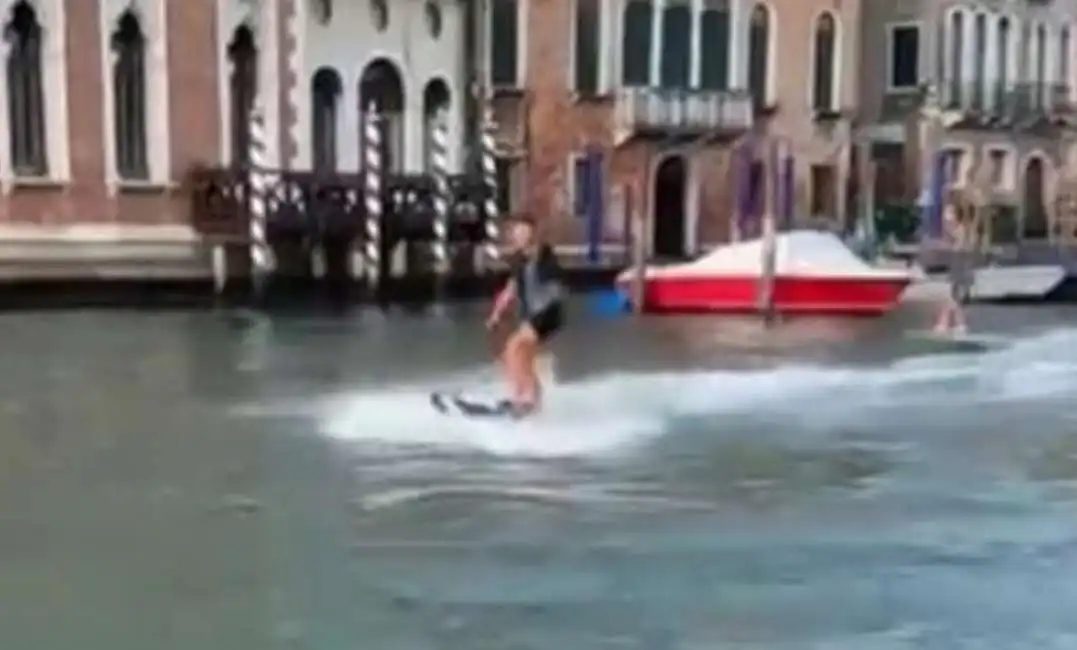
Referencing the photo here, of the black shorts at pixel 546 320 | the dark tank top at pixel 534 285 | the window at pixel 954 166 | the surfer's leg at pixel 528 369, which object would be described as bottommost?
the window at pixel 954 166

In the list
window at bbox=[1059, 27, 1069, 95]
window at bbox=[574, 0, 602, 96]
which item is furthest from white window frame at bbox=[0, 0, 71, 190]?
window at bbox=[1059, 27, 1069, 95]

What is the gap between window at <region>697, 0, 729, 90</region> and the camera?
38312mm

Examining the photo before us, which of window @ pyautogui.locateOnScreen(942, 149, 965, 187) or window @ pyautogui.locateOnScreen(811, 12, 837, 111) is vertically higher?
window @ pyautogui.locateOnScreen(811, 12, 837, 111)

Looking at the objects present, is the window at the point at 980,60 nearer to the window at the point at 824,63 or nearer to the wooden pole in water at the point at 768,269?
the window at the point at 824,63

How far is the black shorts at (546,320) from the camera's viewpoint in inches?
478

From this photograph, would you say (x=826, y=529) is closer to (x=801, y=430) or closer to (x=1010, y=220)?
(x=801, y=430)

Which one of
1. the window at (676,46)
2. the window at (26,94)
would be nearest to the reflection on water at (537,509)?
the window at (26,94)

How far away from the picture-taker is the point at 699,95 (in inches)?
1484

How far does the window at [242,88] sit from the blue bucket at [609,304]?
5.00 m

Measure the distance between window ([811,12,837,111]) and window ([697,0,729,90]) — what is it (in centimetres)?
262

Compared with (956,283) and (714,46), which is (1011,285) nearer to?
(956,283)

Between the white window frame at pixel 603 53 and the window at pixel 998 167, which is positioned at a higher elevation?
the white window frame at pixel 603 53

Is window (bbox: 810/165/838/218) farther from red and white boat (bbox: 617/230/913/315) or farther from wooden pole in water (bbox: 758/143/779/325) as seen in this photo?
wooden pole in water (bbox: 758/143/779/325)

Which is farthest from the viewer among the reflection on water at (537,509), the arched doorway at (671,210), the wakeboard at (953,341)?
the arched doorway at (671,210)
